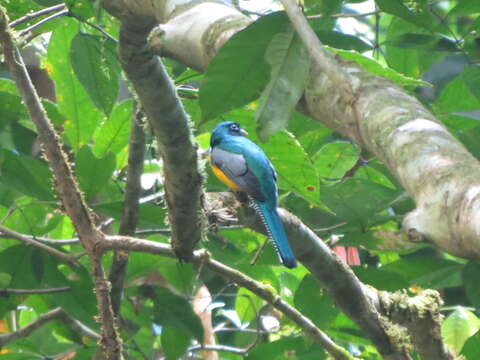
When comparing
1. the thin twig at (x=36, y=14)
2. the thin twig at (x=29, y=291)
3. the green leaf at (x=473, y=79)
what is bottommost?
the thin twig at (x=29, y=291)

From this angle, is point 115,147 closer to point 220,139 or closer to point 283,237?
point 220,139

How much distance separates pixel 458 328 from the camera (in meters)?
2.99

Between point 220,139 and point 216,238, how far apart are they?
41 centimetres

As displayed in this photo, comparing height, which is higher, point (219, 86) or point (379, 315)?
point (219, 86)

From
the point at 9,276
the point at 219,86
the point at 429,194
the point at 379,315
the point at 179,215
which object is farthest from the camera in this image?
the point at 9,276

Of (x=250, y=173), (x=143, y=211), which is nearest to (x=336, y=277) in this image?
(x=250, y=173)

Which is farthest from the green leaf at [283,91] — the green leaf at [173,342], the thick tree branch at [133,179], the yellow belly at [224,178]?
the green leaf at [173,342]

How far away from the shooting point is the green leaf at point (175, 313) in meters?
3.02

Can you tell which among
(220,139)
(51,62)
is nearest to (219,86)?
(220,139)

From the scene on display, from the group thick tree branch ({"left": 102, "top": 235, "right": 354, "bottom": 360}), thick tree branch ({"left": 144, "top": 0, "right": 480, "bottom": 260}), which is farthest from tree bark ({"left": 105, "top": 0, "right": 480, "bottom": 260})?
thick tree branch ({"left": 102, "top": 235, "right": 354, "bottom": 360})

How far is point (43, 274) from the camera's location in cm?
293

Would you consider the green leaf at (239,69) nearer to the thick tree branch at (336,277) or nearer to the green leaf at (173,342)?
the thick tree branch at (336,277)

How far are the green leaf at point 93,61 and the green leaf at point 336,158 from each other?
839 mm

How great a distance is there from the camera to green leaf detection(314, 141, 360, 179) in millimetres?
3055
